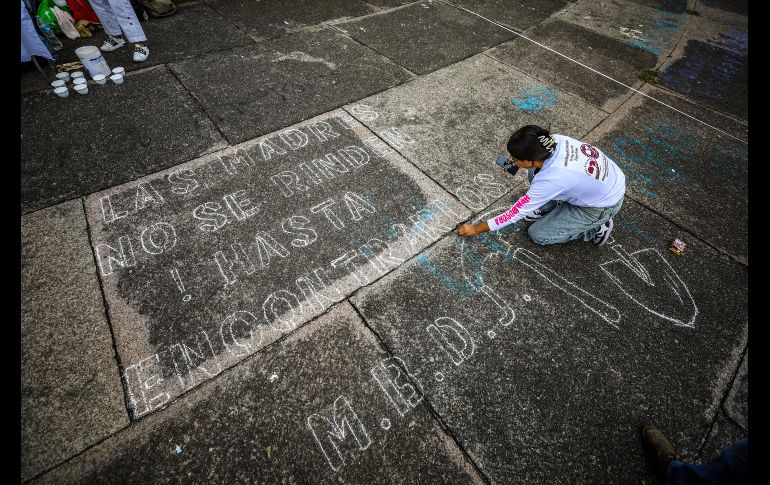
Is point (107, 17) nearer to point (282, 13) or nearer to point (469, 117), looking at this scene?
point (282, 13)

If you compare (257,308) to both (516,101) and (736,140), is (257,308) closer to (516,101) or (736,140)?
(516,101)

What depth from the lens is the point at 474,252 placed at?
11.0 feet

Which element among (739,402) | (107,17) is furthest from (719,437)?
(107,17)

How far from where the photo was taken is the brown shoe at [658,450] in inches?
89.0

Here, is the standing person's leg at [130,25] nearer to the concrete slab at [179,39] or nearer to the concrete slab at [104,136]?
the concrete slab at [179,39]

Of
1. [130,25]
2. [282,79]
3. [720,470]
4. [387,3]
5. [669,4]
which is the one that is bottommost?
[669,4]

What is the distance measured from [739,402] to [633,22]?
8559mm

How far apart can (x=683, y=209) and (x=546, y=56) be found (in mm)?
3788

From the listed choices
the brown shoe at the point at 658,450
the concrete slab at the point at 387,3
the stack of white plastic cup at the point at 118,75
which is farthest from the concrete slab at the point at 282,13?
the brown shoe at the point at 658,450

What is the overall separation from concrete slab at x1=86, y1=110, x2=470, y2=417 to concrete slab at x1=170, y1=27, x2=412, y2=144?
0.53 meters

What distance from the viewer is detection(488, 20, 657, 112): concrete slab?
5.55m

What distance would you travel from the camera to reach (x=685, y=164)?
4.55m

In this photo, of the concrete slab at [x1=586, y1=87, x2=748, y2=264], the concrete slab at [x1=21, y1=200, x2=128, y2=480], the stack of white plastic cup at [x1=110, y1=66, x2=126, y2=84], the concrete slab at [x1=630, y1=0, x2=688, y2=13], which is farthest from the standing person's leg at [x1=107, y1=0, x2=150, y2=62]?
the concrete slab at [x1=630, y1=0, x2=688, y2=13]
